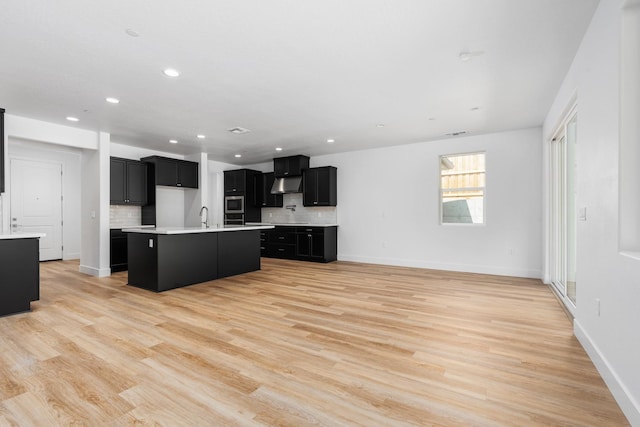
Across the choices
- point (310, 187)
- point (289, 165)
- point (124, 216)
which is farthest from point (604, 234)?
point (124, 216)

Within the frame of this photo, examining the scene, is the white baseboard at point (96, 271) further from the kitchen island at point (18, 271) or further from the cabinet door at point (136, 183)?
the kitchen island at point (18, 271)

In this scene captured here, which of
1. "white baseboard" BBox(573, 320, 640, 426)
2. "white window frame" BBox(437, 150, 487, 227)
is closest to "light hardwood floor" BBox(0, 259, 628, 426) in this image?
"white baseboard" BBox(573, 320, 640, 426)

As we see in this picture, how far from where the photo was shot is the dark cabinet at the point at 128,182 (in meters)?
6.07

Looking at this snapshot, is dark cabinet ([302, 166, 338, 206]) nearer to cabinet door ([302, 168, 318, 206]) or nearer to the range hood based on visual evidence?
cabinet door ([302, 168, 318, 206])

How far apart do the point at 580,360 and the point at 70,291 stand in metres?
5.96

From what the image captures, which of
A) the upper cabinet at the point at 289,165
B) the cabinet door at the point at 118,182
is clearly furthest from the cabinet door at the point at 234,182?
the cabinet door at the point at 118,182

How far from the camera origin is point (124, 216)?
655 cm

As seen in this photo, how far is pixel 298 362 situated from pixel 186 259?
3.15 metres

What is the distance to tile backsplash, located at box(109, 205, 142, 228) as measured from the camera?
6.35 metres

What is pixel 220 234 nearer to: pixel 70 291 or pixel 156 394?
pixel 70 291

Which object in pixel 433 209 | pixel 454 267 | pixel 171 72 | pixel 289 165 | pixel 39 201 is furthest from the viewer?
pixel 289 165

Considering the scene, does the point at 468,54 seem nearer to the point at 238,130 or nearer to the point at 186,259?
the point at 238,130

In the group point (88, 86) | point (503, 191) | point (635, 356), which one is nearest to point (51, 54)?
point (88, 86)

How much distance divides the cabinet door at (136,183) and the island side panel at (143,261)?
6.24ft
